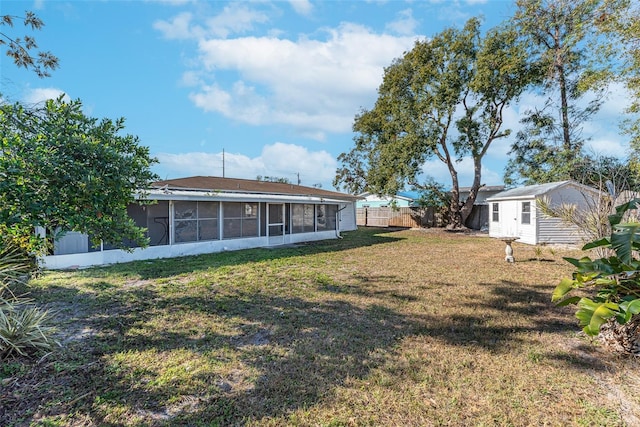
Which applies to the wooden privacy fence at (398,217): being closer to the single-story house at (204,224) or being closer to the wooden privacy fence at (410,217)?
the wooden privacy fence at (410,217)

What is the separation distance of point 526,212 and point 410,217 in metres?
10.7

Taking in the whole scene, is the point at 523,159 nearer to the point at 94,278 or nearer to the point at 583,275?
the point at 583,275

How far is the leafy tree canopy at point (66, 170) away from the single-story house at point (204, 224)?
3.98 metres

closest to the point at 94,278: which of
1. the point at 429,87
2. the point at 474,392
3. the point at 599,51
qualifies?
the point at 474,392

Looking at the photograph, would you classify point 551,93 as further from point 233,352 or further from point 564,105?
point 233,352

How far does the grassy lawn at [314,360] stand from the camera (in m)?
2.66

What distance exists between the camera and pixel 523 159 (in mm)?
21031

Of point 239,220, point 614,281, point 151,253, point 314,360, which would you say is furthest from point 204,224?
point 614,281

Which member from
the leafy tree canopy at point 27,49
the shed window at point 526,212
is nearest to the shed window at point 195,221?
the leafy tree canopy at point 27,49

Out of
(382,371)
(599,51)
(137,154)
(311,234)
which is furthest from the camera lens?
(311,234)

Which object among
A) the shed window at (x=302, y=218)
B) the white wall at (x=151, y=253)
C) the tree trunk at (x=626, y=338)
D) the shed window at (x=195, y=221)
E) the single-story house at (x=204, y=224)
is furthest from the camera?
the shed window at (x=302, y=218)

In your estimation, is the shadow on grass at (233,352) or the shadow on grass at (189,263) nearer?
the shadow on grass at (233,352)

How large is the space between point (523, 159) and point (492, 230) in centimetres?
646

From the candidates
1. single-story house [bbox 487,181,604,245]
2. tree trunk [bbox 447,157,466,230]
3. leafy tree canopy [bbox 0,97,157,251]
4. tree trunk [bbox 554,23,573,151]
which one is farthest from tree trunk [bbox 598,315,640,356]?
tree trunk [bbox 554,23,573,151]
